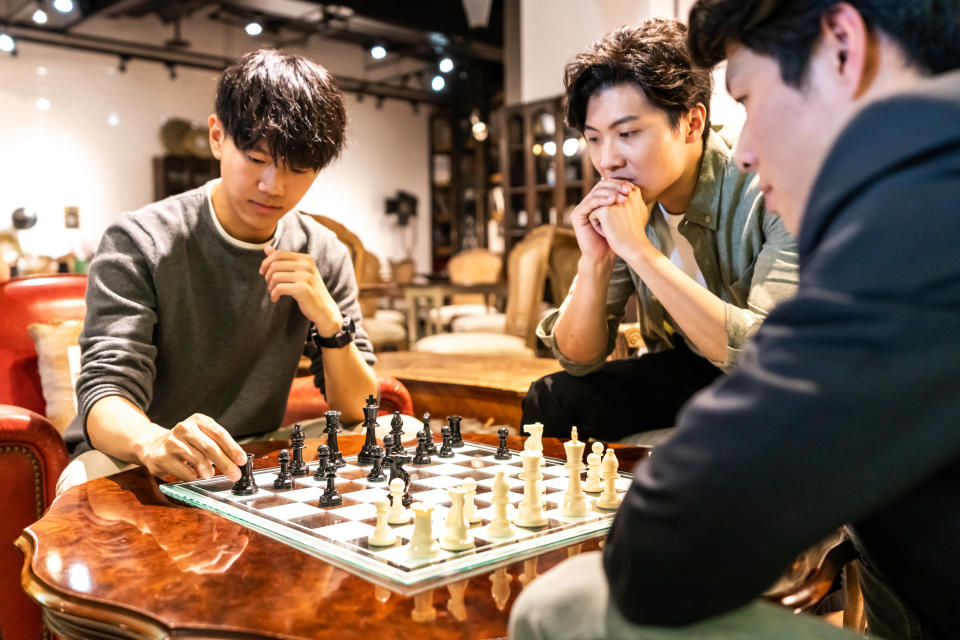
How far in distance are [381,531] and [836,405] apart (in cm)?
71

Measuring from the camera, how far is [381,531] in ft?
3.58

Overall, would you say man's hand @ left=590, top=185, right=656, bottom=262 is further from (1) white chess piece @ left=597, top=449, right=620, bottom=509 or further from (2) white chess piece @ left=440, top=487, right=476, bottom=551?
(2) white chess piece @ left=440, top=487, right=476, bottom=551

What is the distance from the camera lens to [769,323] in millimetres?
599

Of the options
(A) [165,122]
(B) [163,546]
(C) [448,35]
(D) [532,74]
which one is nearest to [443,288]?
(D) [532,74]

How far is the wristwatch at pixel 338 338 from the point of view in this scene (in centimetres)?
210

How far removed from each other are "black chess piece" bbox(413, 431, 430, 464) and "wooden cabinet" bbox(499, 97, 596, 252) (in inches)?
244

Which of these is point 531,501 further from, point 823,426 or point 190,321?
point 190,321

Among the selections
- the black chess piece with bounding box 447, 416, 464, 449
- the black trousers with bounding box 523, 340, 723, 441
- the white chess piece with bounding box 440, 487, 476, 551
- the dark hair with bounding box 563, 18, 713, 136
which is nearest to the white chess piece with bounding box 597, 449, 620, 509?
the white chess piece with bounding box 440, 487, 476, 551

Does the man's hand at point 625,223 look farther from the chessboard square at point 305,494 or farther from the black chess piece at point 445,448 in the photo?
the chessboard square at point 305,494

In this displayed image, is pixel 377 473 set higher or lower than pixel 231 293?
lower

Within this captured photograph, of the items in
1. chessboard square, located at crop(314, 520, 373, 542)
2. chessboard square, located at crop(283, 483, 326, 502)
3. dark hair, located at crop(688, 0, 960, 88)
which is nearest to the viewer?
dark hair, located at crop(688, 0, 960, 88)

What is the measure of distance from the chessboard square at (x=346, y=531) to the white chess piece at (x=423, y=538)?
5.3 inches

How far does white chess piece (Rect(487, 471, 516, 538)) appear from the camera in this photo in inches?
44.9

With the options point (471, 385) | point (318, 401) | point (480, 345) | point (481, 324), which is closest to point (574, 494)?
point (318, 401)
